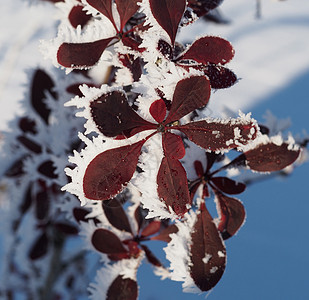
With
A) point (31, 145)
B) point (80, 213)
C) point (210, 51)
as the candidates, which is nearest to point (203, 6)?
point (210, 51)

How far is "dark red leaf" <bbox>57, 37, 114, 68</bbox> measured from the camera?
0.39m

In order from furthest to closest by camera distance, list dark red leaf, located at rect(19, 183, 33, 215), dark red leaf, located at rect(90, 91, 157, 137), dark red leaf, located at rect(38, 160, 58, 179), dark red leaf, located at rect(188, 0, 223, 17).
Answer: dark red leaf, located at rect(19, 183, 33, 215) < dark red leaf, located at rect(38, 160, 58, 179) < dark red leaf, located at rect(188, 0, 223, 17) < dark red leaf, located at rect(90, 91, 157, 137)

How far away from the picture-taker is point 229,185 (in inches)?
19.3

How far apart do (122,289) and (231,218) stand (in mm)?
175

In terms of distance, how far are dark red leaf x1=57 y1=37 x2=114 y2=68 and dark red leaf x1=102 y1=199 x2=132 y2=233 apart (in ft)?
0.63

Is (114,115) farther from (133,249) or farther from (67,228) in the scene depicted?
(67,228)

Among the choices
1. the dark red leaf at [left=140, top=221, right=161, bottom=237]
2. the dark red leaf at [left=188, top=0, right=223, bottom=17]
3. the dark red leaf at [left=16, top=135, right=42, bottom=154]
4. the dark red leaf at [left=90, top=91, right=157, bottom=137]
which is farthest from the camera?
the dark red leaf at [left=16, top=135, right=42, bottom=154]

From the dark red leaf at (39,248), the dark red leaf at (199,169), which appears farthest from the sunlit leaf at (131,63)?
the dark red leaf at (39,248)

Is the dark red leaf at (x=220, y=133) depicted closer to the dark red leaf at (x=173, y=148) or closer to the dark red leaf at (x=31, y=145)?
the dark red leaf at (x=173, y=148)

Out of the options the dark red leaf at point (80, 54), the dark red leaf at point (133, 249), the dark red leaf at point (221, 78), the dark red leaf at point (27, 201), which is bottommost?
the dark red leaf at point (27, 201)

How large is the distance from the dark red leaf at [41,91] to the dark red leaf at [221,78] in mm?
450

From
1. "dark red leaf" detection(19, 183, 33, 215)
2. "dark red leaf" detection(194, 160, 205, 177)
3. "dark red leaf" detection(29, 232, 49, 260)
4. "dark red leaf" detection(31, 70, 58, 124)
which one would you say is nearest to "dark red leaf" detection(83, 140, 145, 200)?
"dark red leaf" detection(194, 160, 205, 177)

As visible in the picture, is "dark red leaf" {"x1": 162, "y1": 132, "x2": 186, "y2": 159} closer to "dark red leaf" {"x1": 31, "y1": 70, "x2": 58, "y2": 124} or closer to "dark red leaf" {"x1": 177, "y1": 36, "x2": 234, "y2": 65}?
"dark red leaf" {"x1": 177, "y1": 36, "x2": 234, "y2": 65}

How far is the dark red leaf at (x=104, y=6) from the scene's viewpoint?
0.40 metres
